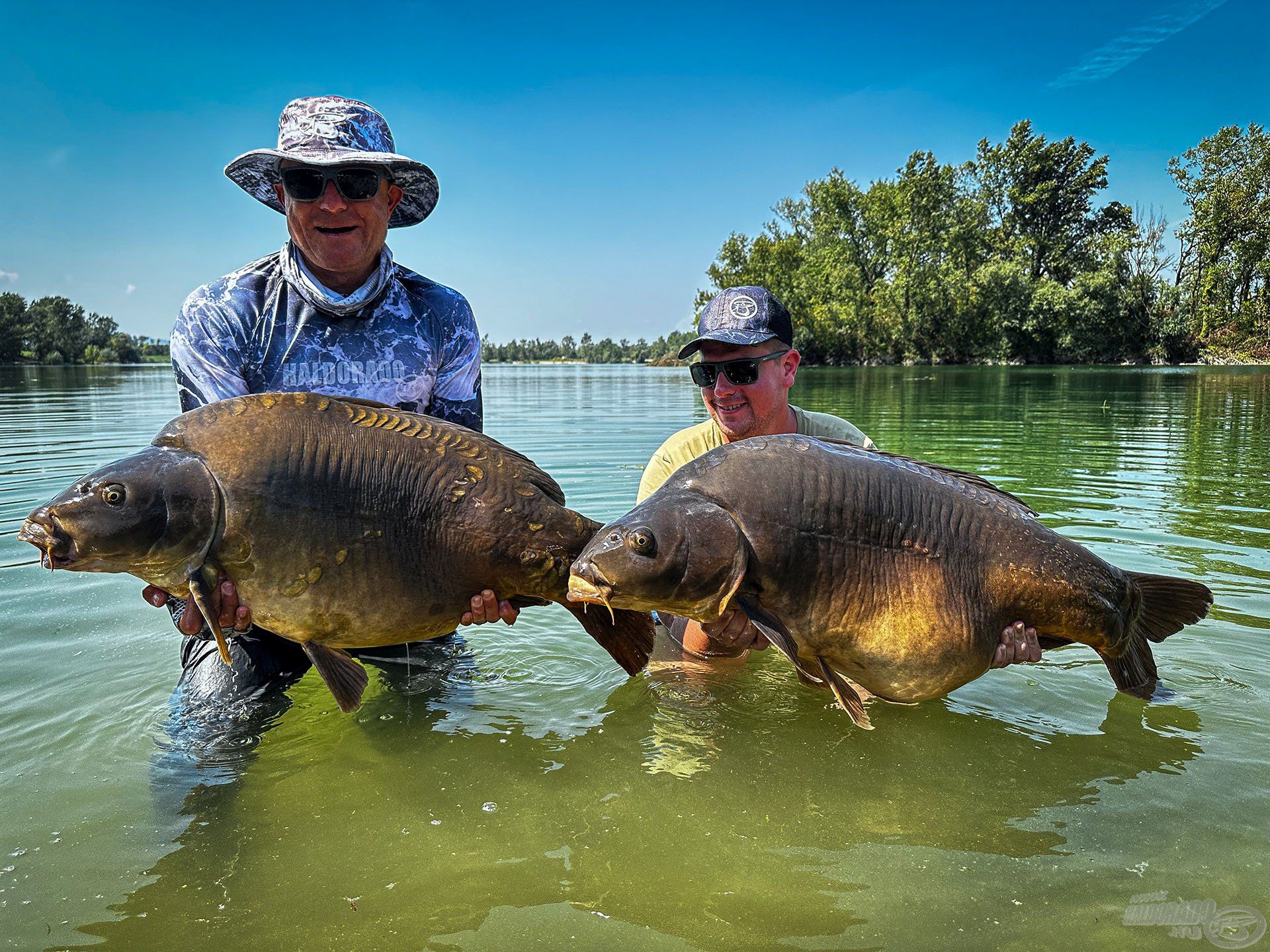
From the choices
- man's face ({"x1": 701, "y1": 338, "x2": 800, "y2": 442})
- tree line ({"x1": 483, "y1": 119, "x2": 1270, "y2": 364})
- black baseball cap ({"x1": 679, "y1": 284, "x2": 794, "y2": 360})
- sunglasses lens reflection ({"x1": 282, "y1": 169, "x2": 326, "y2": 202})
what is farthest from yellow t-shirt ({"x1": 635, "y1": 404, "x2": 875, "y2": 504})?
tree line ({"x1": 483, "y1": 119, "x2": 1270, "y2": 364})

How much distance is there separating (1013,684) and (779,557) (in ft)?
7.45

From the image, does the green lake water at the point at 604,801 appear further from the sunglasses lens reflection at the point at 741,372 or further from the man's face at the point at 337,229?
the man's face at the point at 337,229

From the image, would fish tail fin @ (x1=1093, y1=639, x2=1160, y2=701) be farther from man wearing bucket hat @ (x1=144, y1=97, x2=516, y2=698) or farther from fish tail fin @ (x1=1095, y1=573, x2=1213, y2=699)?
man wearing bucket hat @ (x1=144, y1=97, x2=516, y2=698)

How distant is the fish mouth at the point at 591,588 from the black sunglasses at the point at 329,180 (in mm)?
2294

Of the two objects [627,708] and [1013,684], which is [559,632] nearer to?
[627,708]

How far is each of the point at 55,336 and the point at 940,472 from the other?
387 ft

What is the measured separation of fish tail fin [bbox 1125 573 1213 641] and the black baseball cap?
2.15 meters

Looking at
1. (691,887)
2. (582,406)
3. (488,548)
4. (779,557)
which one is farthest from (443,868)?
(582,406)

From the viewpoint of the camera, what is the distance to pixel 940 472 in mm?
3490

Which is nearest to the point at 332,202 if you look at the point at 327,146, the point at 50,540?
the point at 327,146

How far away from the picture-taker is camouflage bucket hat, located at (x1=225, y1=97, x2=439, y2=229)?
384cm

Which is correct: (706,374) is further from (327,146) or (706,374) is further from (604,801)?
(604,801)

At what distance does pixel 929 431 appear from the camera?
16.5 meters

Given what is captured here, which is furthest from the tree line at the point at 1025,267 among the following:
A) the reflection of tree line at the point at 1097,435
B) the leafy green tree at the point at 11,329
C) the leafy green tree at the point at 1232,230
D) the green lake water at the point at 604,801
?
the leafy green tree at the point at 11,329
